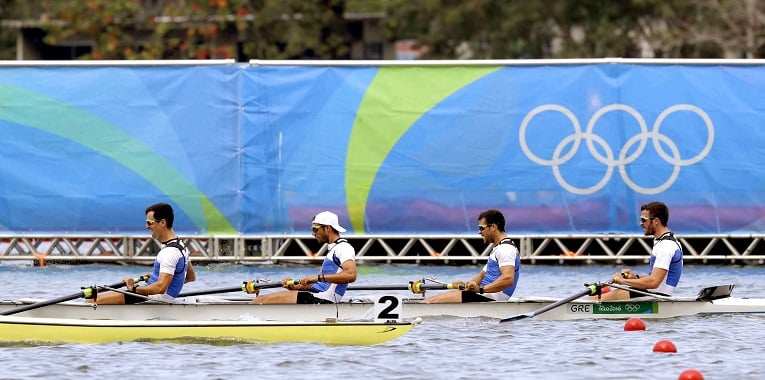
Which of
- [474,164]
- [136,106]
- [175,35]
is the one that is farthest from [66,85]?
[175,35]

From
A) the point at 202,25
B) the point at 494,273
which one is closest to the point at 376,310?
the point at 494,273

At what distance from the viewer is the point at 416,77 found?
26875 millimetres

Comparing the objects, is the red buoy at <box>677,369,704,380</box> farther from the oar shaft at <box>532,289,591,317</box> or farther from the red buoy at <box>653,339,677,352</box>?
the oar shaft at <box>532,289,591,317</box>

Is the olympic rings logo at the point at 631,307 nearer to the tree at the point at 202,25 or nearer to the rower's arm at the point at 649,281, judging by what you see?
the rower's arm at the point at 649,281

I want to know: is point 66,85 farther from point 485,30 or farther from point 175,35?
point 175,35

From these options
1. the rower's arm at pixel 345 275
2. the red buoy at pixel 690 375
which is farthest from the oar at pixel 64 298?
the red buoy at pixel 690 375

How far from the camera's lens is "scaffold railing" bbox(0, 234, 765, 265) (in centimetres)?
2689

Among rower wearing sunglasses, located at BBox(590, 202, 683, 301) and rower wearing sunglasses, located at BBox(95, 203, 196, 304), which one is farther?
rower wearing sunglasses, located at BBox(590, 202, 683, 301)

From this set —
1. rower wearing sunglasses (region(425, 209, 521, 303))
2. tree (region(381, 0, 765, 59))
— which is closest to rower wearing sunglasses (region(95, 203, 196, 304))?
rower wearing sunglasses (region(425, 209, 521, 303))

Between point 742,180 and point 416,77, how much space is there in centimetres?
549

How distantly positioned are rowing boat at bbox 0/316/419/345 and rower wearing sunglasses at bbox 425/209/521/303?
212 centimetres

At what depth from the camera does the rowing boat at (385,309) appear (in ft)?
61.4

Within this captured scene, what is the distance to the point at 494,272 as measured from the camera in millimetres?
19672

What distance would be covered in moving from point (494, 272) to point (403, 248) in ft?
24.9
